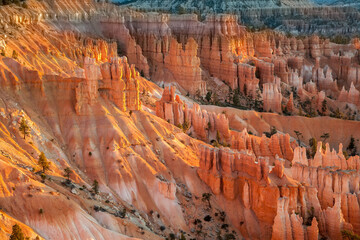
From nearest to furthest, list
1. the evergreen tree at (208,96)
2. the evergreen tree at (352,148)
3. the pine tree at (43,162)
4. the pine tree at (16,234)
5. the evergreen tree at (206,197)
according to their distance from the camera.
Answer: the pine tree at (16,234)
the pine tree at (43,162)
the evergreen tree at (206,197)
the evergreen tree at (352,148)
the evergreen tree at (208,96)

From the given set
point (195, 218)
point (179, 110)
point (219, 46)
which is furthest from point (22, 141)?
point (219, 46)

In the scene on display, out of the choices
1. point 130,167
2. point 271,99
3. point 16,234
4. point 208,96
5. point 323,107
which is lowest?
point 323,107

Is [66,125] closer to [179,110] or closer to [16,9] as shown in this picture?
[179,110]

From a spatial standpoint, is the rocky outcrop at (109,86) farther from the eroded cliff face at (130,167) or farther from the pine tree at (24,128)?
the pine tree at (24,128)

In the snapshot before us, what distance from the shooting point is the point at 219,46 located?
87.8 metres

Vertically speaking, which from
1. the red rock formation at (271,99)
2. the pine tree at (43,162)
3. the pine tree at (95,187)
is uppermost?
the pine tree at (43,162)

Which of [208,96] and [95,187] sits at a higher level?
[95,187]

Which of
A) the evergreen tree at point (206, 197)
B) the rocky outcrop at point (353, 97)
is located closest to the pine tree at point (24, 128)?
Answer: the evergreen tree at point (206, 197)

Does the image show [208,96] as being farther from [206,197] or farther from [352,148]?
[206,197]

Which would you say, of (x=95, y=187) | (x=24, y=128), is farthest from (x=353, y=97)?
(x=24, y=128)

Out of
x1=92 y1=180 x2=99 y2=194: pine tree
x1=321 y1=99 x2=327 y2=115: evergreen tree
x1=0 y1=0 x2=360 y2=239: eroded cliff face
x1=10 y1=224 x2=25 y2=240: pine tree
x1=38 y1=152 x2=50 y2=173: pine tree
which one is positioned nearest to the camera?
x1=10 y1=224 x2=25 y2=240: pine tree

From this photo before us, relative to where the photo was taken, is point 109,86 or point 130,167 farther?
point 109,86

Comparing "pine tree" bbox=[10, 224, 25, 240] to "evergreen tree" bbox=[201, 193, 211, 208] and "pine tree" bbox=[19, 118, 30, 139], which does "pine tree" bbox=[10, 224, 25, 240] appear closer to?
"pine tree" bbox=[19, 118, 30, 139]

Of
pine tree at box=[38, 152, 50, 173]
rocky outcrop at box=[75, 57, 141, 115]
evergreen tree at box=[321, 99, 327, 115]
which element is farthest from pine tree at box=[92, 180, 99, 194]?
evergreen tree at box=[321, 99, 327, 115]
